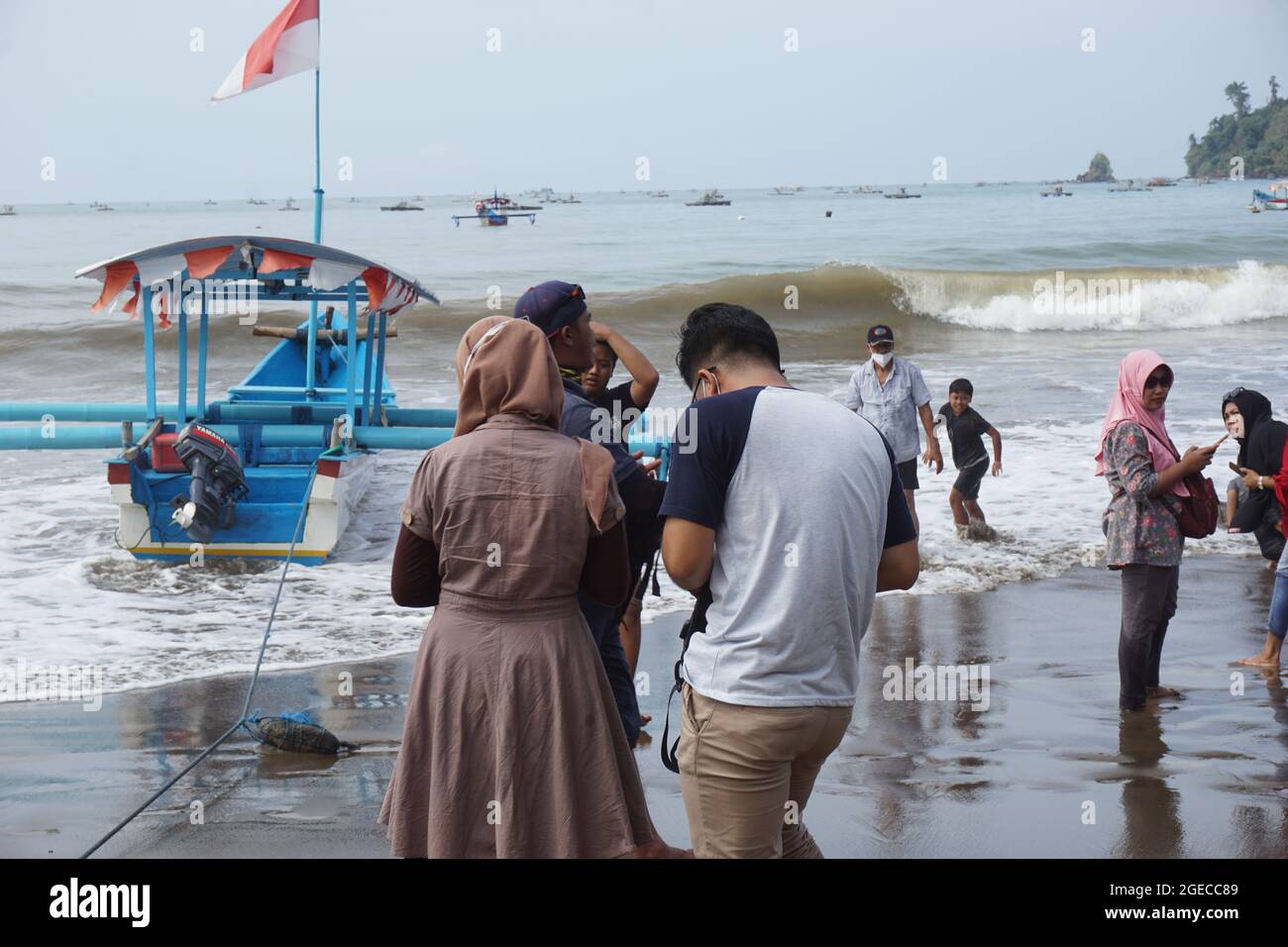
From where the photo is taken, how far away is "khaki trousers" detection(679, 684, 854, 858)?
8.54 ft

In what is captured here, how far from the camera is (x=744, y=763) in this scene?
262cm

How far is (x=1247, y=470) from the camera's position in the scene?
591 cm

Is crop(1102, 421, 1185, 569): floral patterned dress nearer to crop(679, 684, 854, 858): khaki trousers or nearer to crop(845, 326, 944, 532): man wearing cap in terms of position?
crop(679, 684, 854, 858): khaki trousers

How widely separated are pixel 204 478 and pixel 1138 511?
607 centimetres

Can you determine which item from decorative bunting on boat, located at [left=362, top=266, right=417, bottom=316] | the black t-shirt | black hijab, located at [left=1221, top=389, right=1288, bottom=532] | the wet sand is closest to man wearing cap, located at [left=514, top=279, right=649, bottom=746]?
the wet sand

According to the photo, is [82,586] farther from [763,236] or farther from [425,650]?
[763,236]

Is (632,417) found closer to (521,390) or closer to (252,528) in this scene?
(521,390)

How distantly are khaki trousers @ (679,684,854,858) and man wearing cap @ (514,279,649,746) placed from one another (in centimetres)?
75

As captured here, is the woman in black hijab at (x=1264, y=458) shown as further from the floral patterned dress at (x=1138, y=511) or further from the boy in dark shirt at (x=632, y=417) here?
the boy in dark shirt at (x=632, y=417)

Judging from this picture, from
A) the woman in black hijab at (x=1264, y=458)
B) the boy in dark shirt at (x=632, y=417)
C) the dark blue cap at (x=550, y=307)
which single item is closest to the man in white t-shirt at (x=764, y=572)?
the boy in dark shirt at (x=632, y=417)

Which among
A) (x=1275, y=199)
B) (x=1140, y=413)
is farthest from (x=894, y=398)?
(x=1275, y=199)
